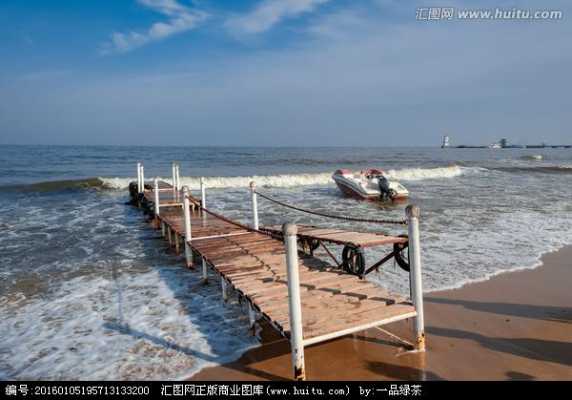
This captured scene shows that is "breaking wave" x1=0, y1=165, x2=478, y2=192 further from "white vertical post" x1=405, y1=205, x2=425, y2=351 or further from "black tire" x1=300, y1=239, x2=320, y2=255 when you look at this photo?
"white vertical post" x1=405, y1=205, x2=425, y2=351

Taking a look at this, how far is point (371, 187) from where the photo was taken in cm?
1869

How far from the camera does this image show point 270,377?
13.3ft

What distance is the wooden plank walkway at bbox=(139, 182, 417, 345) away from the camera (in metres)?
4.17

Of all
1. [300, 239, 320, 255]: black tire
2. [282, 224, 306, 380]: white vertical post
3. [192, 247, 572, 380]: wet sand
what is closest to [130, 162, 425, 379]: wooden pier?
[282, 224, 306, 380]: white vertical post

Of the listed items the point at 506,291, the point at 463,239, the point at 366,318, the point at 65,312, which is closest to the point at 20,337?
the point at 65,312

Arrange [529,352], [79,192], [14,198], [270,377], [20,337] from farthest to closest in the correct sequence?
[79,192]
[14,198]
[20,337]
[529,352]
[270,377]

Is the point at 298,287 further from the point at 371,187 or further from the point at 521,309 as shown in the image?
the point at 371,187

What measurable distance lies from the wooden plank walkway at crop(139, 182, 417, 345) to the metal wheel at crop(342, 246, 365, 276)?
194 millimetres

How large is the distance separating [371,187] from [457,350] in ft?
47.7

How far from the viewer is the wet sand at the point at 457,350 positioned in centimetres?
404

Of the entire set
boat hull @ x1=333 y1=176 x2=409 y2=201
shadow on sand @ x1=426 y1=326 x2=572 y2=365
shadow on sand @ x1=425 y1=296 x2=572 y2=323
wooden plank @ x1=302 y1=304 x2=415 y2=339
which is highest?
boat hull @ x1=333 y1=176 x2=409 y2=201

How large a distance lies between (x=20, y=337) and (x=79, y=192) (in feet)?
69.2

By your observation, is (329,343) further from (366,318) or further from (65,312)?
(65,312)
